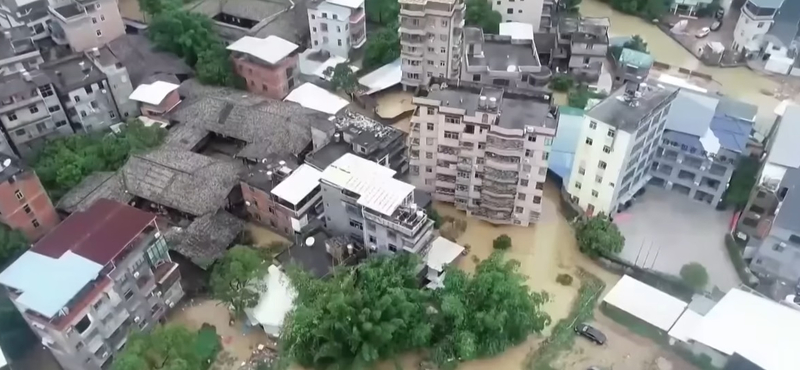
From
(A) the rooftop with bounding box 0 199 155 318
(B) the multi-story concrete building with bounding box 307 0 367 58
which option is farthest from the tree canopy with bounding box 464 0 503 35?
(A) the rooftop with bounding box 0 199 155 318

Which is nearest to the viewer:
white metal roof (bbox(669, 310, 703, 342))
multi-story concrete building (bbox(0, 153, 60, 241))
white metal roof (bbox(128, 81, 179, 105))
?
white metal roof (bbox(669, 310, 703, 342))

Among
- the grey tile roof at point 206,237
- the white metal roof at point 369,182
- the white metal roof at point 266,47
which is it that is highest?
the white metal roof at point 266,47

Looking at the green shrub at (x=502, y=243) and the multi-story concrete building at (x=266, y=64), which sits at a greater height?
the multi-story concrete building at (x=266, y=64)

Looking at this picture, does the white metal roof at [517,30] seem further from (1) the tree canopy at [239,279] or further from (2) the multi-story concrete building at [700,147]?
(1) the tree canopy at [239,279]

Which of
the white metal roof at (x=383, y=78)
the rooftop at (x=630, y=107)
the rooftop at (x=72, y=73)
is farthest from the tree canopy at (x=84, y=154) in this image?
the rooftop at (x=630, y=107)

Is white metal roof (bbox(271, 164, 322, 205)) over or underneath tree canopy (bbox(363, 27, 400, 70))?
underneath

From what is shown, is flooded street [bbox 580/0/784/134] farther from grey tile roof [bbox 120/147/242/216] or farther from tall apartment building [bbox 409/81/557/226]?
grey tile roof [bbox 120/147/242/216]
